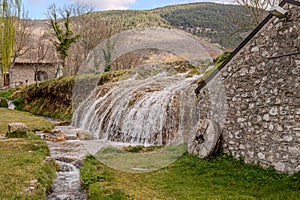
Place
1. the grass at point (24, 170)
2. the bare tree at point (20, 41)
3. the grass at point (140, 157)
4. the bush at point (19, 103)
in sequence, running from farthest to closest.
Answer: the bush at point (19, 103), the bare tree at point (20, 41), the grass at point (140, 157), the grass at point (24, 170)

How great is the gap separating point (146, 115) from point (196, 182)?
6.71m

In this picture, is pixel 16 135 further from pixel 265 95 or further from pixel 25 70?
pixel 25 70

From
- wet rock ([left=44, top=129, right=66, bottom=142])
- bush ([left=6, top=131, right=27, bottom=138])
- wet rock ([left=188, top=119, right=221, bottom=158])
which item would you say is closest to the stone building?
wet rock ([left=188, top=119, right=221, bottom=158])

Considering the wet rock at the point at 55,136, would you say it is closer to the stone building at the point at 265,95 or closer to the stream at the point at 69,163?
the stream at the point at 69,163

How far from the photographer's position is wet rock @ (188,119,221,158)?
8406 millimetres

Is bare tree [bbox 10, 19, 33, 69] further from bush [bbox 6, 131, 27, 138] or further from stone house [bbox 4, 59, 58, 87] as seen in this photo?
bush [bbox 6, 131, 27, 138]

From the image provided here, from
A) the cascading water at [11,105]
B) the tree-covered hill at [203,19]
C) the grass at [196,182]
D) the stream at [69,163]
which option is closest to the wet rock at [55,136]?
the stream at [69,163]

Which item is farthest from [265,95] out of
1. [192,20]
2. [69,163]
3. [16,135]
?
[192,20]

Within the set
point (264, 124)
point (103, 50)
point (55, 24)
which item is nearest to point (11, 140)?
point (264, 124)

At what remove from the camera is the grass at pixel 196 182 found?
609cm

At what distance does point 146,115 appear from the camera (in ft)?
44.2

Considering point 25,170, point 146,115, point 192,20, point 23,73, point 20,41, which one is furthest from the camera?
point 23,73

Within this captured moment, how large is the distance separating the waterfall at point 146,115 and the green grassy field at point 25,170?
363cm

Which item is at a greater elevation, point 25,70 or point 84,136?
point 25,70
